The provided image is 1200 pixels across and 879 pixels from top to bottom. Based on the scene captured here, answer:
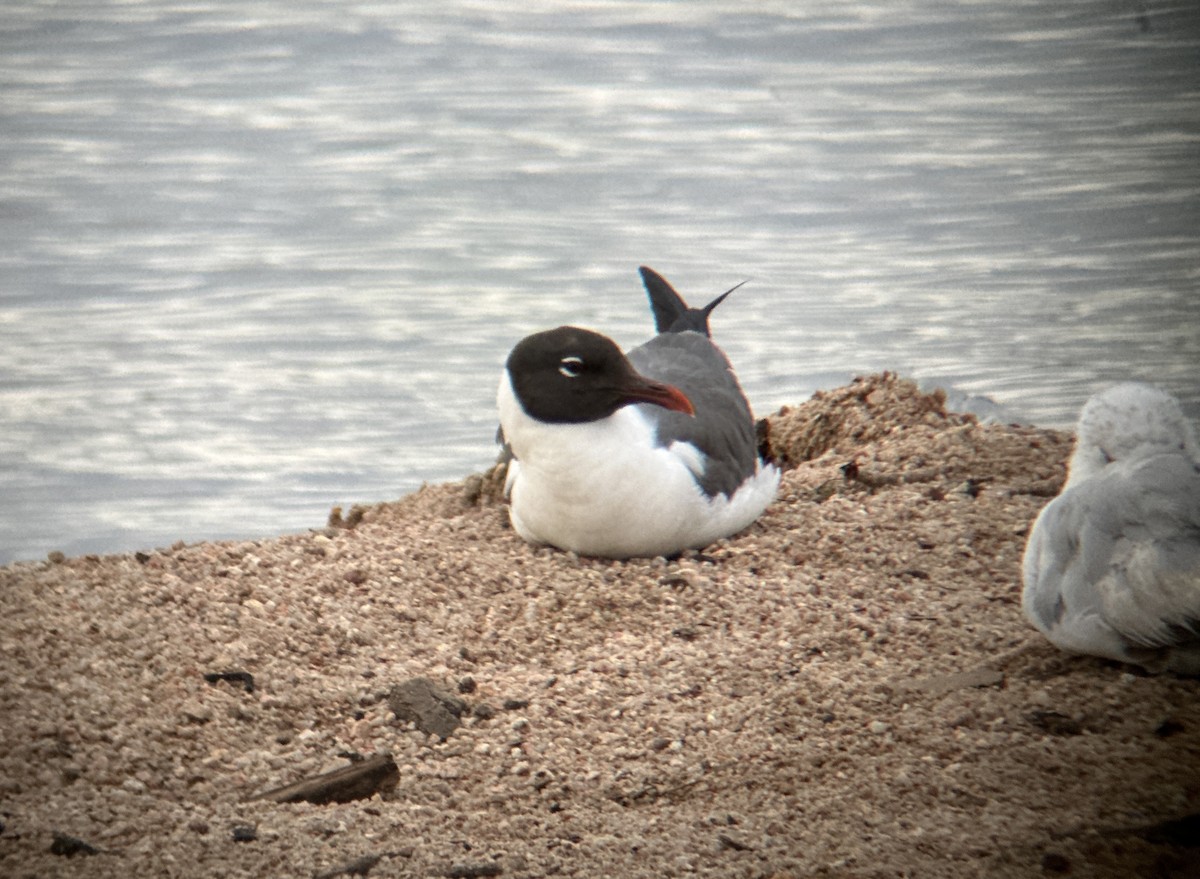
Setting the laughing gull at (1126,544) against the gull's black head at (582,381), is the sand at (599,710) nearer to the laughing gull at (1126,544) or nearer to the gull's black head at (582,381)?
the laughing gull at (1126,544)

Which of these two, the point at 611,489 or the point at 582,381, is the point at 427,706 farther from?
the point at 582,381

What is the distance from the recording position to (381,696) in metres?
4.27

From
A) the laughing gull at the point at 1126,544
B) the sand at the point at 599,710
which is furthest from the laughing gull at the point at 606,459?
the laughing gull at the point at 1126,544

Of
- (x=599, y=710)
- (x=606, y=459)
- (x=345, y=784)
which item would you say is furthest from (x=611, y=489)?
(x=345, y=784)

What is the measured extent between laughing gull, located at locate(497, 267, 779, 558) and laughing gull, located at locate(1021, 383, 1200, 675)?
1.53 meters

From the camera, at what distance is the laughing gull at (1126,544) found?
373 centimetres

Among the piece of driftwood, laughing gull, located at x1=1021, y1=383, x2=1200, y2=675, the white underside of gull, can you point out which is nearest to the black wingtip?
the white underside of gull

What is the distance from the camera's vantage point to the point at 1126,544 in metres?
3.84

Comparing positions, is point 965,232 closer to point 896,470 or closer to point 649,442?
point 896,470

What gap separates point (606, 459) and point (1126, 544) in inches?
80.3

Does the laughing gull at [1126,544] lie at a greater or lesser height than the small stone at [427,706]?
Answer: greater

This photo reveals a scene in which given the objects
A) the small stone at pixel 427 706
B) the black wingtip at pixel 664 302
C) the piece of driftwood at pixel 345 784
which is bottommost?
the small stone at pixel 427 706

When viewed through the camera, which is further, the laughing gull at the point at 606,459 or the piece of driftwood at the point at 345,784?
the laughing gull at the point at 606,459

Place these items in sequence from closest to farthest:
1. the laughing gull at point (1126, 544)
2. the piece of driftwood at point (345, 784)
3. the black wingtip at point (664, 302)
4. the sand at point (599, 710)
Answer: the sand at point (599, 710)
the piece of driftwood at point (345, 784)
the laughing gull at point (1126, 544)
the black wingtip at point (664, 302)
